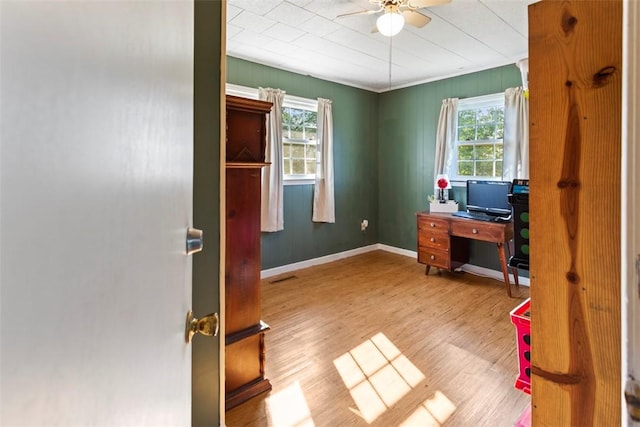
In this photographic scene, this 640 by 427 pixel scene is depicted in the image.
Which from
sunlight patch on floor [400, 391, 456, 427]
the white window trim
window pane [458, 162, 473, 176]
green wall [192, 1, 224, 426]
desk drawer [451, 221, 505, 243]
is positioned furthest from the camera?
window pane [458, 162, 473, 176]

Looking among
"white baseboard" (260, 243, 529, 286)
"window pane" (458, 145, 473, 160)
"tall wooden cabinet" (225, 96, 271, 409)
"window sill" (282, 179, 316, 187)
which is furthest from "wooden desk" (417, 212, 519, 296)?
"tall wooden cabinet" (225, 96, 271, 409)

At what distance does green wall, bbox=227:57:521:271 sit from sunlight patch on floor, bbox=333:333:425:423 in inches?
80.5

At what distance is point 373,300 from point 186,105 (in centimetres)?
293

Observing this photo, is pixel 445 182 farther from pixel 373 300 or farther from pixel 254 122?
pixel 254 122

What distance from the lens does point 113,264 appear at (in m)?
0.39

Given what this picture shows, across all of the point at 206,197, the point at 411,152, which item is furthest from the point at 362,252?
the point at 206,197

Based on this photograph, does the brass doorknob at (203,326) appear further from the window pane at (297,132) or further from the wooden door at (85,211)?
the window pane at (297,132)

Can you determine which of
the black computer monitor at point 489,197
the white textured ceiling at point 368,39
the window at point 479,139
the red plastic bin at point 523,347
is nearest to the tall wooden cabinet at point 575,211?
the red plastic bin at point 523,347

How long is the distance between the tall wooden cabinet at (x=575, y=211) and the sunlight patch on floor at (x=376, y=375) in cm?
115

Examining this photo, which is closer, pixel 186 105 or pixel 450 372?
pixel 186 105

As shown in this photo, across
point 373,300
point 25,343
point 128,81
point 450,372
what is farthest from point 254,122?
point 373,300

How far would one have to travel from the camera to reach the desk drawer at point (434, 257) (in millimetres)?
3879

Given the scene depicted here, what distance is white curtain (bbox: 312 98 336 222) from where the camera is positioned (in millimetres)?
4449

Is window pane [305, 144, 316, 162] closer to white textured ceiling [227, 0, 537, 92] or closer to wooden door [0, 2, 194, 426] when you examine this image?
white textured ceiling [227, 0, 537, 92]
